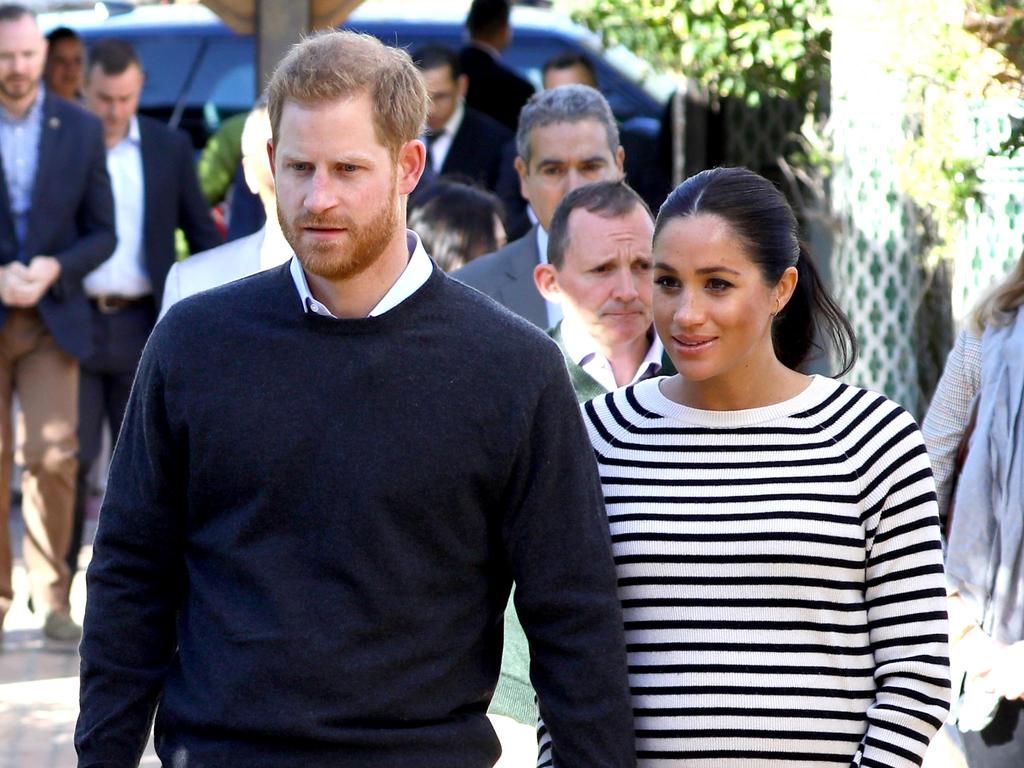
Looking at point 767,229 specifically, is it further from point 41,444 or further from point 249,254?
point 41,444

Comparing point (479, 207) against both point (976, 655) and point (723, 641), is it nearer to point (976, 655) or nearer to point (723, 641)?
point (976, 655)

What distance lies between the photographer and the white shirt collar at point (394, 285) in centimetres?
273

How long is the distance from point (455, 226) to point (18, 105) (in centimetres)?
255

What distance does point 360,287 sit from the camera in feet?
8.95

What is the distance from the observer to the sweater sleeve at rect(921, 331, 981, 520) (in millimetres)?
4062

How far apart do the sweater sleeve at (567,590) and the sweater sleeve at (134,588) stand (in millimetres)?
545

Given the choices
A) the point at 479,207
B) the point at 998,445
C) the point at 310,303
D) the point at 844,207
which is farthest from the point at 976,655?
the point at 844,207

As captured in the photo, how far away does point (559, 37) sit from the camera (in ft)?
39.6

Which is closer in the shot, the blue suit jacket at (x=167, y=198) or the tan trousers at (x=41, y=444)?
the tan trousers at (x=41, y=444)

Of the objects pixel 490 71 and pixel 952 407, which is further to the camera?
pixel 490 71

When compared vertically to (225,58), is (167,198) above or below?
above

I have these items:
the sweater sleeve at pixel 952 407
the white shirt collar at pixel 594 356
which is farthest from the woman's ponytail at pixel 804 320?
the sweater sleeve at pixel 952 407

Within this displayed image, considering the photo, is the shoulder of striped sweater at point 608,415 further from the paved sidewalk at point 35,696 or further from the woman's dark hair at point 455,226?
the paved sidewalk at point 35,696

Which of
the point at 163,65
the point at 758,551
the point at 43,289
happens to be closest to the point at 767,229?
the point at 758,551
